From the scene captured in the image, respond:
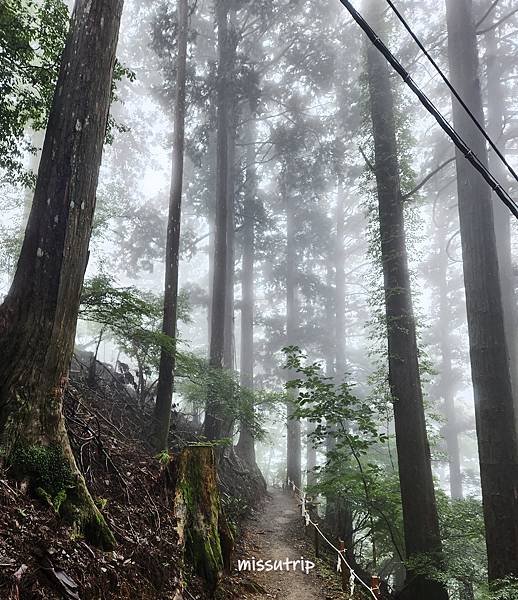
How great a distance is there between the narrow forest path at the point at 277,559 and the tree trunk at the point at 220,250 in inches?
107

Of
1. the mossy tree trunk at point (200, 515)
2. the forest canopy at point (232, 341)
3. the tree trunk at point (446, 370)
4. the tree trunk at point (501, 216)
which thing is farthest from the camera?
the tree trunk at point (446, 370)

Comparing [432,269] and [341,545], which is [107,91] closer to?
[341,545]

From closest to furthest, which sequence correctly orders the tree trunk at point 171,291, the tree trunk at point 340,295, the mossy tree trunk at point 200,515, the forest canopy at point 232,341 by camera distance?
the forest canopy at point 232,341
the mossy tree trunk at point 200,515
the tree trunk at point 171,291
the tree trunk at point 340,295

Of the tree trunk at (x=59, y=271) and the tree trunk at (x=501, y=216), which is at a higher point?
the tree trunk at (x=501, y=216)

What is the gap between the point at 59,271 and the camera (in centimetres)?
399

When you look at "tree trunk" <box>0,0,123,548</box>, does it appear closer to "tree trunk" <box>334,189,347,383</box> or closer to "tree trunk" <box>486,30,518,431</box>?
"tree trunk" <box>486,30,518,431</box>

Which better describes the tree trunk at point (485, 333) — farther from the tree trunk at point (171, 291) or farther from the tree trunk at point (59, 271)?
the tree trunk at point (171, 291)

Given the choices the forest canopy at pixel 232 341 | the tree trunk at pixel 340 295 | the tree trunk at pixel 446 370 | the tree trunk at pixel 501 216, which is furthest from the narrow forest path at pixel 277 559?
the tree trunk at pixel 446 370

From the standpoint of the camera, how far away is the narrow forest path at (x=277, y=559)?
222 inches

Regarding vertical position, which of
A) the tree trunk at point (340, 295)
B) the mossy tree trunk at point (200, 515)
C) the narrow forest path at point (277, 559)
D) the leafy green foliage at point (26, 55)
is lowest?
the narrow forest path at point (277, 559)

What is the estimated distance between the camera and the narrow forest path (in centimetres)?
564

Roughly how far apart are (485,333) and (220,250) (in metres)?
8.77

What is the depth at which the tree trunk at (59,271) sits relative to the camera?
344 cm

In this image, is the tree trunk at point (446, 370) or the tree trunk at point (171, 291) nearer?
the tree trunk at point (171, 291)
